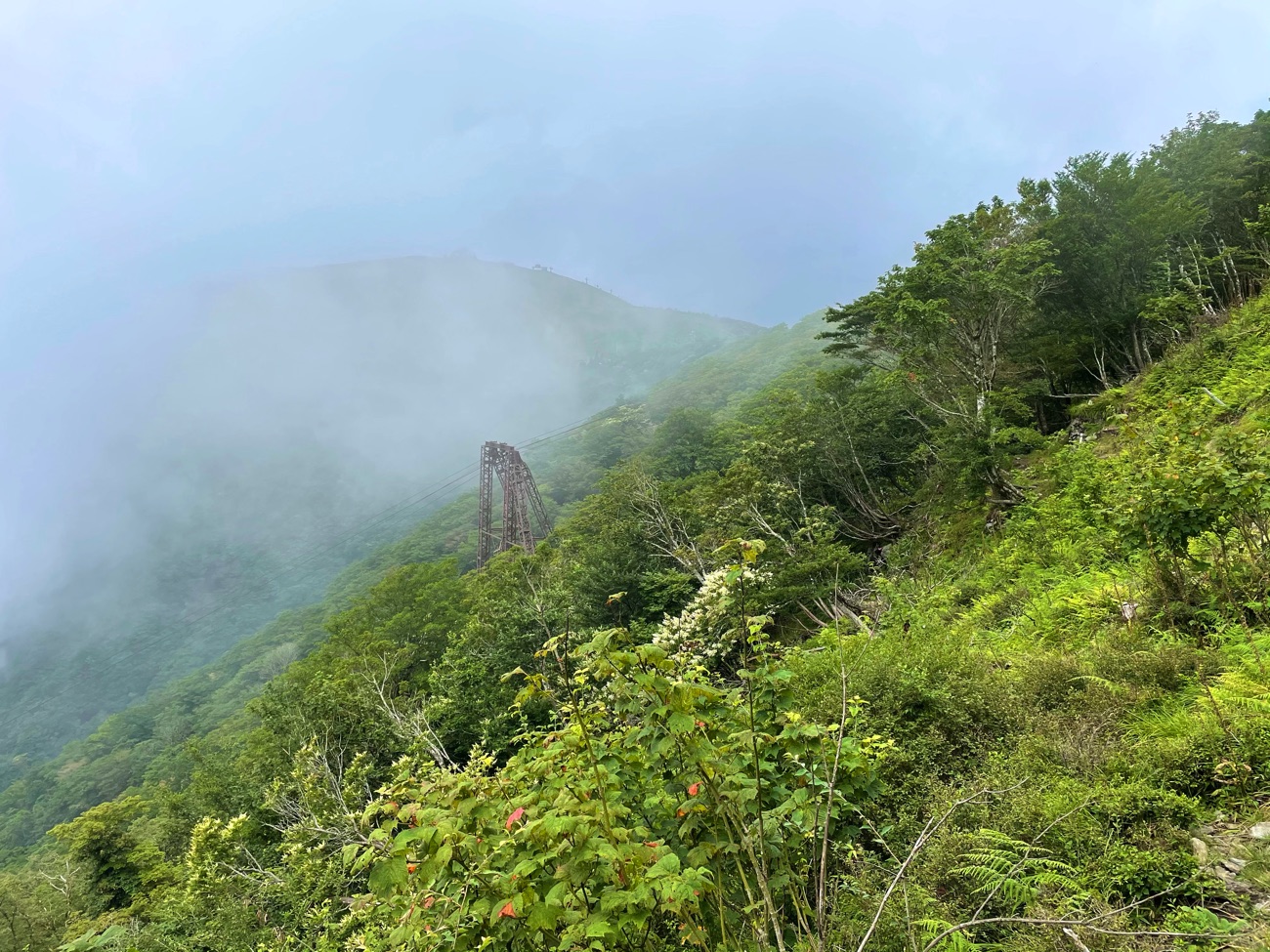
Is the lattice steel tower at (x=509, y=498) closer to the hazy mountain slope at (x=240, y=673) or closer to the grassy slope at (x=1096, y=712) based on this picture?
the hazy mountain slope at (x=240, y=673)

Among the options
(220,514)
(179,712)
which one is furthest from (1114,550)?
(220,514)

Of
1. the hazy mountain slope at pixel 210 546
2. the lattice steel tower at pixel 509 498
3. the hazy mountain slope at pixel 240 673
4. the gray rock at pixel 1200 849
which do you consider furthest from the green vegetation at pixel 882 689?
the hazy mountain slope at pixel 210 546

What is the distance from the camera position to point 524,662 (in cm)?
1752

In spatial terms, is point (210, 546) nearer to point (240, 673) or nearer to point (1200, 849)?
point (240, 673)

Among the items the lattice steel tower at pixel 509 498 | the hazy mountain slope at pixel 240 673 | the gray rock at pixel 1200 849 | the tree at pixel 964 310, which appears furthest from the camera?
the hazy mountain slope at pixel 240 673

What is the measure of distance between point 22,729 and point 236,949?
454ft

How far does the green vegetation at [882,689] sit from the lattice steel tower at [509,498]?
1035 centimetres

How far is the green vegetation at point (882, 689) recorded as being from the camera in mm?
2561

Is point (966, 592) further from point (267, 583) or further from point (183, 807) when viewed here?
point (267, 583)

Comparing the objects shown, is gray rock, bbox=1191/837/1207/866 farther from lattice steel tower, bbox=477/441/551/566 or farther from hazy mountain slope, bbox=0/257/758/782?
hazy mountain slope, bbox=0/257/758/782

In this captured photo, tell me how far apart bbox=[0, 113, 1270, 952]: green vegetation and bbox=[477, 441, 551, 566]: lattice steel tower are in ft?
34.0

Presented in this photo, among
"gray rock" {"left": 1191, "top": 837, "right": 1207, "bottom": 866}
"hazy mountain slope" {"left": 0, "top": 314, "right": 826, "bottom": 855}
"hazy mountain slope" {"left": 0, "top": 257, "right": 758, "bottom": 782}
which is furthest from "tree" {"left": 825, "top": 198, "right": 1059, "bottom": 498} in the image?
"hazy mountain slope" {"left": 0, "top": 257, "right": 758, "bottom": 782}

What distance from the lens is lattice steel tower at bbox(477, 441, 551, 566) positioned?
44.0m

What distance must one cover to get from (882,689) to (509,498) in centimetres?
4065
